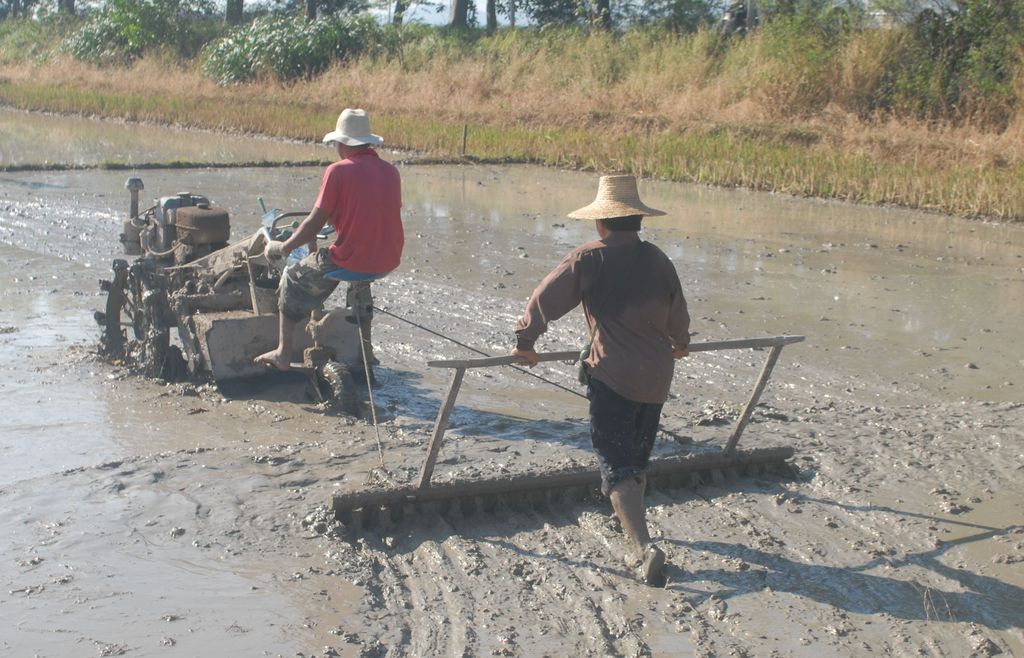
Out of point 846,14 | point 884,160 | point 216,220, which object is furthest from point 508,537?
point 846,14

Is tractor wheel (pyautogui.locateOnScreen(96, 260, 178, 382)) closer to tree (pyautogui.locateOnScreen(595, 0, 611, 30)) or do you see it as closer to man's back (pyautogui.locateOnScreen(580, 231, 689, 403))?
man's back (pyautogui.locateOnScreen(580, 231, 689, 403))

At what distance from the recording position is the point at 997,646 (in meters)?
4.41

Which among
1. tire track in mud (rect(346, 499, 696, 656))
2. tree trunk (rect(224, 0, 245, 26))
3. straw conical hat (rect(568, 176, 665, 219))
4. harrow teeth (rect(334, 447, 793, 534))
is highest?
tree trunk (rect(224, 0, 245, 26))

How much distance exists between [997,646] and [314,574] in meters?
2.66

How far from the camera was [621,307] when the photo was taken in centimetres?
483

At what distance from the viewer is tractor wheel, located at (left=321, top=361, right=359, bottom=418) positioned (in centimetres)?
715

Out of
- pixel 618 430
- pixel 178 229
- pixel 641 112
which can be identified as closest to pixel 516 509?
pixel 618 430

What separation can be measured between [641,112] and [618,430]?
72.4ft

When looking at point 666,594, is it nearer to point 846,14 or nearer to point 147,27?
point 846,14

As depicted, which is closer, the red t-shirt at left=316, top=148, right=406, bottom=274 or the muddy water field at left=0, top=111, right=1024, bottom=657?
the muddy water field at left=0, top=111, right=1024, bottom=657

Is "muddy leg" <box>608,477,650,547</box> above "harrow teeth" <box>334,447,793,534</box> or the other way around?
above

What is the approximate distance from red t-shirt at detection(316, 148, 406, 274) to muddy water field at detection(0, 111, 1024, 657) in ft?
1.81

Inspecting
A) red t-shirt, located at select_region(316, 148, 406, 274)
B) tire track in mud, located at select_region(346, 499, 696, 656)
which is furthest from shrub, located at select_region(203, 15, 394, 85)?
tire track in mud, located at select_region(346, 499, 696, 656)

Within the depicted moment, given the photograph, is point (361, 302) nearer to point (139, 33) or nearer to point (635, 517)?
point (635, 517)
